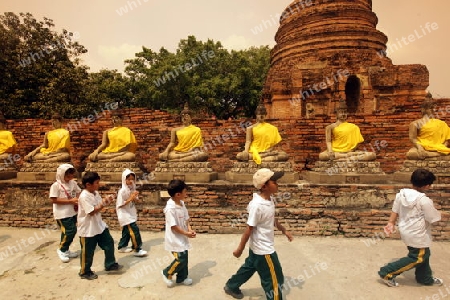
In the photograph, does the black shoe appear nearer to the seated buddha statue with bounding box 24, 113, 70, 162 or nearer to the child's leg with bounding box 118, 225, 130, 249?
the child's leg with bounding box 118, 225, 130, 249

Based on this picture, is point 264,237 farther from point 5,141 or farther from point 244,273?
point 5,141

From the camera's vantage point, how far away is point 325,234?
15.2 ft

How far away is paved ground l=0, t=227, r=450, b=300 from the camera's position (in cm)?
292

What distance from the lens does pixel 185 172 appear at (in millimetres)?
5578

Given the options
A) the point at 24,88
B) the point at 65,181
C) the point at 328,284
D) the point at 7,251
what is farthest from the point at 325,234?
the point at 24,88

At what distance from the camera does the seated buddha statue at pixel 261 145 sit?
548cm

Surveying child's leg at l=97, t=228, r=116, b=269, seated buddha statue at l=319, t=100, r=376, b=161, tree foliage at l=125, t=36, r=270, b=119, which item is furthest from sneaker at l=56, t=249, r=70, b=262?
tree foliage at l=125, t=36, r=270, b=119

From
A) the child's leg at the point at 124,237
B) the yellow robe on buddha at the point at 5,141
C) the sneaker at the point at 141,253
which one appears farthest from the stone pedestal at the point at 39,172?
the sneaker at the point at 141,253

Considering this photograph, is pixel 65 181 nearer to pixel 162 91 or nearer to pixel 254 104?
pixel 162 91

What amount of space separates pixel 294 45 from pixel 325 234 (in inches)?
392

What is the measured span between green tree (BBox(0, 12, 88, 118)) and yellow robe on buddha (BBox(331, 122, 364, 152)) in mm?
11380

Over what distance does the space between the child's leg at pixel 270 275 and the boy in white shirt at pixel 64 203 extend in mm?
2749

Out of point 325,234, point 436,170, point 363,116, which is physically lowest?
point 325,234

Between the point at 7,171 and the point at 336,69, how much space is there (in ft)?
36.2
